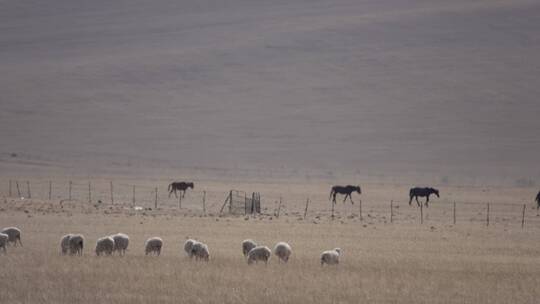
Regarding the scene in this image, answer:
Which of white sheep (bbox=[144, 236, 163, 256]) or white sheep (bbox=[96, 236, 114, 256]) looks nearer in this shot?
white sheep (bbox=[96, 236, 114, 256])

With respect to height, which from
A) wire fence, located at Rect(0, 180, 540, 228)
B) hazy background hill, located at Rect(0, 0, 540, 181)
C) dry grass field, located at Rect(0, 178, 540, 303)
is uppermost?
hazy background hill, located at Rect(0, 0, 540, 181)

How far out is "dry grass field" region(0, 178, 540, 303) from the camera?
15602mm

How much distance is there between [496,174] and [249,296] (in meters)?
57.4

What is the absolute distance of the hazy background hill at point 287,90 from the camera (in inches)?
2995

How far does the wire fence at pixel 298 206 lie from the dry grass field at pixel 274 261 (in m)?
0.45

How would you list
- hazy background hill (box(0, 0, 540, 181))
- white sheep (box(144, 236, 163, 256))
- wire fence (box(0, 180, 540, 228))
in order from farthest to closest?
1. hazy background hill (box(0, 0, 540, 181))
2. wire fence (box(0, 180, 540, 228))
3. white sheep (box(144, 236, 163, 256))

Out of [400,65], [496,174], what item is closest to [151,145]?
[496,174]

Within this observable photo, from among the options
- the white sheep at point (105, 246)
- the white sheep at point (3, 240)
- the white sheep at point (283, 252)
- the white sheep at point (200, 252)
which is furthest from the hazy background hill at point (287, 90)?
the white sheep at point (283, 252)

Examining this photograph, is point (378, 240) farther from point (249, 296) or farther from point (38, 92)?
point (38, 92)

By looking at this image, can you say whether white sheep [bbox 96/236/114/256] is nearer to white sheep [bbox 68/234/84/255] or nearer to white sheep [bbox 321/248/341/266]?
white sheep [bbox 68/234/84/255]

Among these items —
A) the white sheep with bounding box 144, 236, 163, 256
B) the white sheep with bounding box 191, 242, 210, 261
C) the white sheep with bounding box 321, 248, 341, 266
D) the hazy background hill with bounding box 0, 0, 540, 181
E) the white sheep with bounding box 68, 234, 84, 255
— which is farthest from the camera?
the hazy background hill with bounding box 0, 0, 540, 181

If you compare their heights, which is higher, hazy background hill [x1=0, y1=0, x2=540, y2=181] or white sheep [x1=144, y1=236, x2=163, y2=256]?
hazy background hill [x1=0, y1=0, x2=540, y2=181]

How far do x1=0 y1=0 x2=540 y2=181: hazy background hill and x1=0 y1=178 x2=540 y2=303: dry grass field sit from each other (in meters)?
36.9

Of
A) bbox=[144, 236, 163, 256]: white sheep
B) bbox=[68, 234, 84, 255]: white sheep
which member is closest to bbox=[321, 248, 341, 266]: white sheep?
bbox=[144, 236, 163, 256]: white sheep
